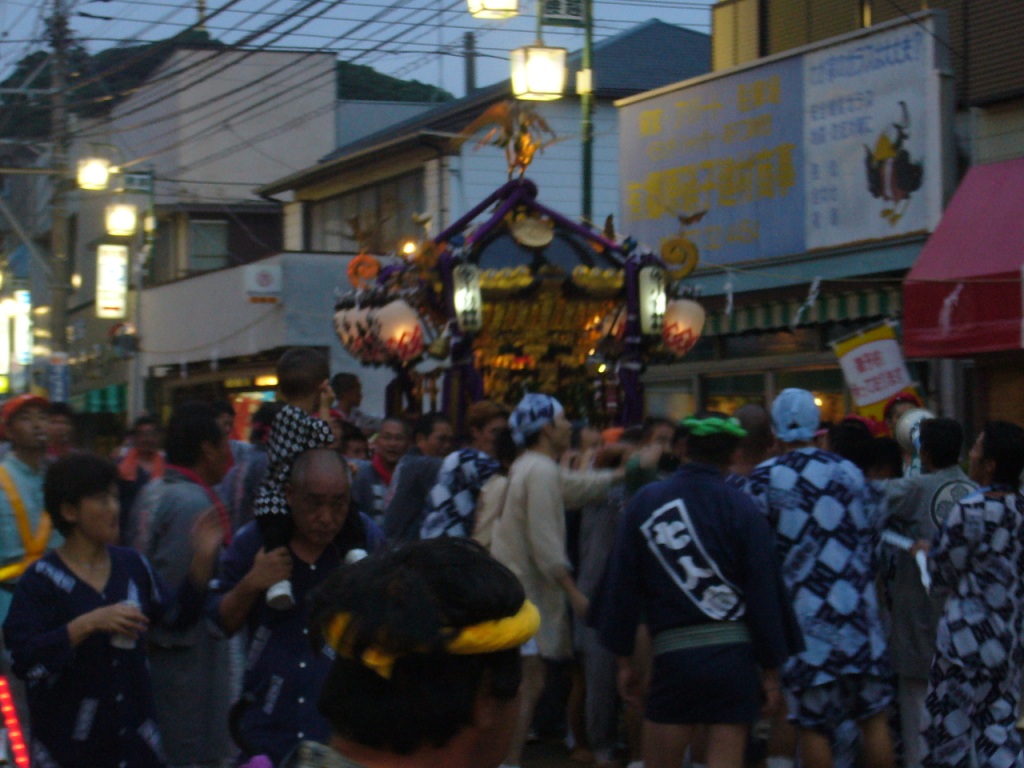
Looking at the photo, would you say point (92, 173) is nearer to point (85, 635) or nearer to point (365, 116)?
point (365, 116)

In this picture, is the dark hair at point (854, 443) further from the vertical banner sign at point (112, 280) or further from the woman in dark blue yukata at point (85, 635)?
the vertical banner sign at point (112, 280)

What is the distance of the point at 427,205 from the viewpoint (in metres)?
22.7

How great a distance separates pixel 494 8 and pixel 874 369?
570 centimetres

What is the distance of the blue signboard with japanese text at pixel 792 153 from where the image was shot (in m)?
14.6

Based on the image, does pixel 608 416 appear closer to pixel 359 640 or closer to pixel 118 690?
pixel 118 690

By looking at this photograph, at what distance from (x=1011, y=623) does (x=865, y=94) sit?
9637 mm

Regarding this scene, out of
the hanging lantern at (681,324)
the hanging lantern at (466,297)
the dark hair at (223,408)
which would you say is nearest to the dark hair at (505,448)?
the dark hair at (223,408)

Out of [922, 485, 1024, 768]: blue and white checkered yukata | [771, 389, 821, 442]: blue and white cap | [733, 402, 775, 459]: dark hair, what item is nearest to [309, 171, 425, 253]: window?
[733, 402, 775, 459]: dark hair

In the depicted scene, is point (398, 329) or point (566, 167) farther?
point (566, 167)

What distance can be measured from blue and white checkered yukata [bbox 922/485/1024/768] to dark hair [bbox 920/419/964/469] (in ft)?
1.79

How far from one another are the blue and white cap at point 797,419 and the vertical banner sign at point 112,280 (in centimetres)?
2059

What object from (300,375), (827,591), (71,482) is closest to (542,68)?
(827,591)

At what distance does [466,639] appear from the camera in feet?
6.53

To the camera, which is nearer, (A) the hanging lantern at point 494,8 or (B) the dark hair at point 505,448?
(B) the dark hair at point 505,448
